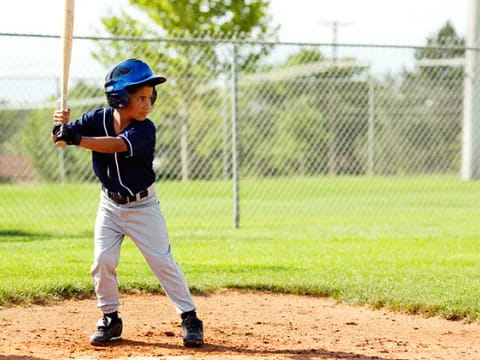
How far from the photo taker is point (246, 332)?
4.96 metres

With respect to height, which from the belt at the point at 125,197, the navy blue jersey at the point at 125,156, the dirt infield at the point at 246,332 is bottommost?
the dirt infield at the point at 246,332

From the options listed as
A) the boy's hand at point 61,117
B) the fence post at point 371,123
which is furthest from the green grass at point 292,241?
the boy's hand at point 61,117

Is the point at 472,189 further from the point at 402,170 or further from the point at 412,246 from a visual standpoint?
the point at 412,246

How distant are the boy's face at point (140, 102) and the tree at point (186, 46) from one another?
5.52m

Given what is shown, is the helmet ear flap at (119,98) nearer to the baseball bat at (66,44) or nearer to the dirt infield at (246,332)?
the baseball bat at (66,44)

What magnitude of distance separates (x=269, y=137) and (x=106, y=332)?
1156 centimetres


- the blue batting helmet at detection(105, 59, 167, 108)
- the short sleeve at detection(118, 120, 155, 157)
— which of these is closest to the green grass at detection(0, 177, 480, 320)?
the short sleeve at detection(118, 120, 155, 157)

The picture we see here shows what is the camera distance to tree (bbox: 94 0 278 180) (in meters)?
13.2

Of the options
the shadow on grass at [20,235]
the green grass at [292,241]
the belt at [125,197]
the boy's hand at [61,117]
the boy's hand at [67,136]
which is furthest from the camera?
the shadow on grass at [20,235]

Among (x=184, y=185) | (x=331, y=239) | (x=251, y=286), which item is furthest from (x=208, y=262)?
(x=184, y=185)

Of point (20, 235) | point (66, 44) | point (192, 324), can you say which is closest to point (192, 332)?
point (192, 324)

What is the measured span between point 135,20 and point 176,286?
642 inches

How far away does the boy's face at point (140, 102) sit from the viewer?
4.43 metres

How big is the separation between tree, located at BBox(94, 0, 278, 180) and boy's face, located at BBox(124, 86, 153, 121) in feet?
18.1
